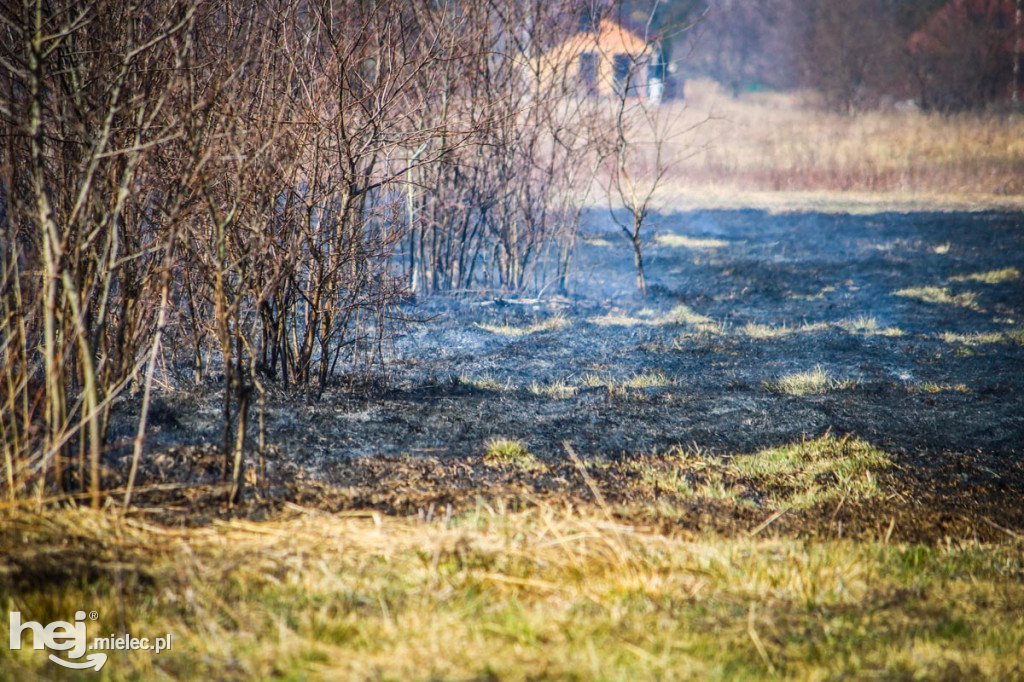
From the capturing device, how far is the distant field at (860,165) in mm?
18250

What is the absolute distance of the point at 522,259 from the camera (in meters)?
10.4

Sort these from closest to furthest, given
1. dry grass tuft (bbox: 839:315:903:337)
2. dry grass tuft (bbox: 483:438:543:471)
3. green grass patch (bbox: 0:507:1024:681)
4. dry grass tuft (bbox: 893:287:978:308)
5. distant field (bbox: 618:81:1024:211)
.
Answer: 1. green grass patch (bbox: 0:507:1024:681)
2. dry grass tuft (bbox: 483:438:543:471)
3. dry grass tuft (bbox: 839:315:903:337)
4. dry grass tuft (bbox: 893:287:978:308)
5. distant field (bbox: 618:81:1024:211)

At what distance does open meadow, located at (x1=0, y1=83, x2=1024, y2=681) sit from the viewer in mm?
2299

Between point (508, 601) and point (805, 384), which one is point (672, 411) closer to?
point (805, 384)

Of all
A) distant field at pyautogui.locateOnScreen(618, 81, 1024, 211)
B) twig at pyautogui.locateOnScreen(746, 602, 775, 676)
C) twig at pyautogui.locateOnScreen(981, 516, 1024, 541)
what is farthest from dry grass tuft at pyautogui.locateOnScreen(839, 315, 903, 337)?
distant field at pyautogui.locateOnScreen(618, 81, 1024, 211)

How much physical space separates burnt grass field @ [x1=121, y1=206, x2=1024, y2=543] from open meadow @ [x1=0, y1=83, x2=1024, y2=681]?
0.03 meters

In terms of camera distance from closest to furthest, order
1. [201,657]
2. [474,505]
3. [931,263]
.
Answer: [201,657]
[474,505]
[931,263]

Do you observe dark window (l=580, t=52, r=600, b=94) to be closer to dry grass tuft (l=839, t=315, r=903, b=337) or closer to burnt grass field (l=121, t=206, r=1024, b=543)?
burnt grass field (l=121, t=206, r=1024, b=543)

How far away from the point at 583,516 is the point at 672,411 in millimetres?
2451

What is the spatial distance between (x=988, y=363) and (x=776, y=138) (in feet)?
64.1

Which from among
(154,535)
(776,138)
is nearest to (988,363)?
(154,535)

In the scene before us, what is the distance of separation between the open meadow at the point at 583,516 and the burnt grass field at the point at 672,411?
0.03 m

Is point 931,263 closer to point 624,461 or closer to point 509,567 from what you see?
point 624,461

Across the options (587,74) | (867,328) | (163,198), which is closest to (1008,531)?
(163,198)
